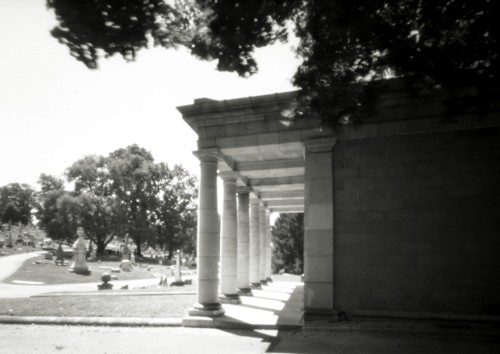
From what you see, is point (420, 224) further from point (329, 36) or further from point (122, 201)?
point (122, 201)

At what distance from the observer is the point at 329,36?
5.98m

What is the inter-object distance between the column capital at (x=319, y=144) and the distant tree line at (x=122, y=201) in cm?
5647

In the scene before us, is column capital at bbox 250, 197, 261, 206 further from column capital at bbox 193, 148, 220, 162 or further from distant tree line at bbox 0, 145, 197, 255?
distant tree line at bbox 0, 145, 197, 255

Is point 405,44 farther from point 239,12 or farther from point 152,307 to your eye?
Answer: point 152,307

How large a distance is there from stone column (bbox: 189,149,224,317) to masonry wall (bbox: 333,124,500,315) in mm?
4023

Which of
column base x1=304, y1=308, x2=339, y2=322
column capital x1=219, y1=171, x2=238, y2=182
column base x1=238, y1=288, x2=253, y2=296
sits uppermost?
column capital x1=219, y1=171, x2=238, y2=182

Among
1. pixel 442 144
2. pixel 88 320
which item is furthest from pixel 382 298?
pixel 88 320

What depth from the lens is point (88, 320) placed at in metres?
11.5

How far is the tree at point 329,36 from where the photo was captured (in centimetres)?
519

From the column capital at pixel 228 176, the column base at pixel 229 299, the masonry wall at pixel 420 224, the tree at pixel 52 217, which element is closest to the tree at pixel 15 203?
the tree at pixel 52 217

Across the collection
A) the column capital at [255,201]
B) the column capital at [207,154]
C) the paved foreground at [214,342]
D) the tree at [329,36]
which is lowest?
the paved foreground at [214,342]

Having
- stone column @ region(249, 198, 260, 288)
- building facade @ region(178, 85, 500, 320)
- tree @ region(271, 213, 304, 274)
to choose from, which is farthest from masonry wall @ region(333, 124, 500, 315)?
tree @ region(271, 213, 304, 274)

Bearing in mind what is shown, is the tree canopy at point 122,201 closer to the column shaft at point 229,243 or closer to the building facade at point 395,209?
the column shaft at point 229,243

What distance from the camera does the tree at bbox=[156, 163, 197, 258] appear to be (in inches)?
2931
